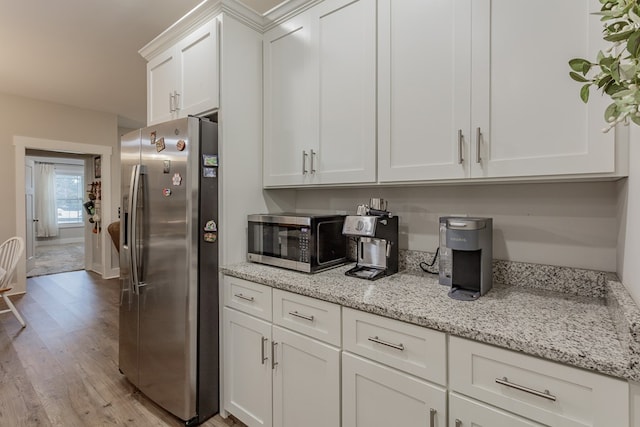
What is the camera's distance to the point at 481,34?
130cm

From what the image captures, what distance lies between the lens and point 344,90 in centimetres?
172

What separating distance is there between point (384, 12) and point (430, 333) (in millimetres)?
1464

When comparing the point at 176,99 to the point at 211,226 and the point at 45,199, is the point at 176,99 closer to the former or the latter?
the point at 211,226

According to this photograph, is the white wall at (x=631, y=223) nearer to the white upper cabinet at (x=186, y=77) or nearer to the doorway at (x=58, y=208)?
the white upper cabinet at (x=186, y=77)

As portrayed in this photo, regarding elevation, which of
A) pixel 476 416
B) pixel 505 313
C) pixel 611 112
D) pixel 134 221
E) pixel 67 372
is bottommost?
pixel 67 372

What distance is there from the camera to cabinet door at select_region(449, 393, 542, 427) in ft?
3.09

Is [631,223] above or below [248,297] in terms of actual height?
above

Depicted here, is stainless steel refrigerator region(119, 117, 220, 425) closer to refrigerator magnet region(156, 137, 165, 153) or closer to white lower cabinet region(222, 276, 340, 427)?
refrigerator magnet region(156, 137, 165, 153)

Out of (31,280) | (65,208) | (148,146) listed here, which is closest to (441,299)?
(148,146)

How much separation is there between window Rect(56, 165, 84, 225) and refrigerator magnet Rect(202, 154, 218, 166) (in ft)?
31.0

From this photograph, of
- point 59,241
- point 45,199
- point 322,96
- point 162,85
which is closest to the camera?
point 322,96

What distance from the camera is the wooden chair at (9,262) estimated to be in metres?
3.14

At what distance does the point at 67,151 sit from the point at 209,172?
14.2 feet

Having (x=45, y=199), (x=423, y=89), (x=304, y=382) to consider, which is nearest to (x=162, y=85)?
(x=423, y=89)
